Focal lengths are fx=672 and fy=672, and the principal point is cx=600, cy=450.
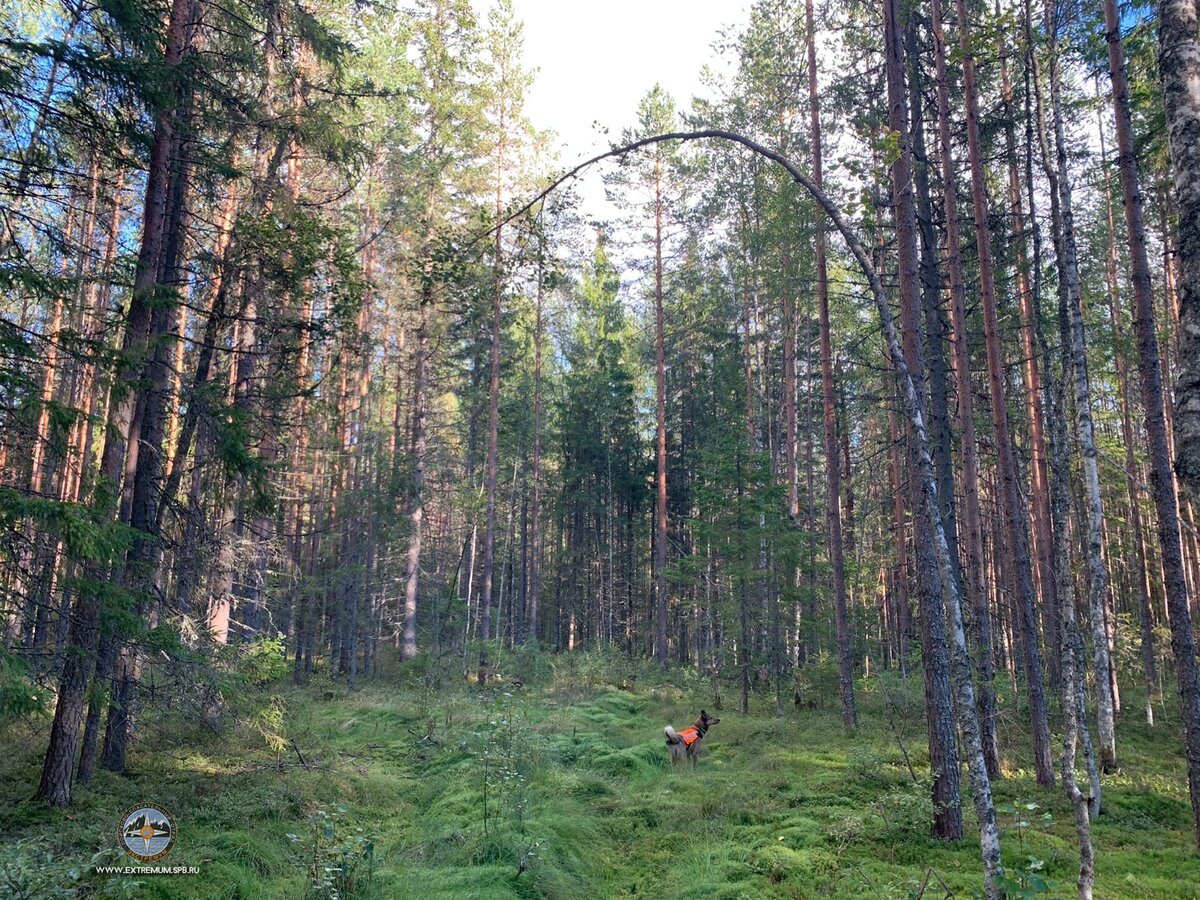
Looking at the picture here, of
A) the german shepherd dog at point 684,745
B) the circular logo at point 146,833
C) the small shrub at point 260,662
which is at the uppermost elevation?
the small shrub at point 260,662

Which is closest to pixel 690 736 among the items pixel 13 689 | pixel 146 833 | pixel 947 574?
pixel 146 833

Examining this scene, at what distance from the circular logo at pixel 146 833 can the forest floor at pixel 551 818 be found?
14 centimetres

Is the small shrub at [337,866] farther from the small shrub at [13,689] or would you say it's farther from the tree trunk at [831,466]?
the tree trunk at [831,466]

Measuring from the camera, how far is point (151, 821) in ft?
20.5

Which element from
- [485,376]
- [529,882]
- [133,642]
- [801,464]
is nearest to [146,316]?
[133,642]

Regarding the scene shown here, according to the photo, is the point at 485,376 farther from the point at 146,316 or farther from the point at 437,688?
the point at 146,316

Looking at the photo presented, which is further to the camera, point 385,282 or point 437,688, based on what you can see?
point 385,282

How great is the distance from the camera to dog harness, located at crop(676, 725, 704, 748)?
38.6 ft

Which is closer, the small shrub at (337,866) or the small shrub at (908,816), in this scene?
the small shrub at (337,866)

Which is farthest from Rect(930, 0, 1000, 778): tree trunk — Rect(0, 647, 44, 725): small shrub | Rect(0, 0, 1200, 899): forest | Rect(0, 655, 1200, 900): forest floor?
Rect(0, 647, 44, 725): small shrub

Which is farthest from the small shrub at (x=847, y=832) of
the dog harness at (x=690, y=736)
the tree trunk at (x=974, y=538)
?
the dog harness at (x=690, y=736)

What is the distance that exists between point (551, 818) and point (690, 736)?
4623mm

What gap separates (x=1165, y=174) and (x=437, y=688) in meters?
19.6

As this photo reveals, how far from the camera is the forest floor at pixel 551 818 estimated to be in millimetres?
5762
